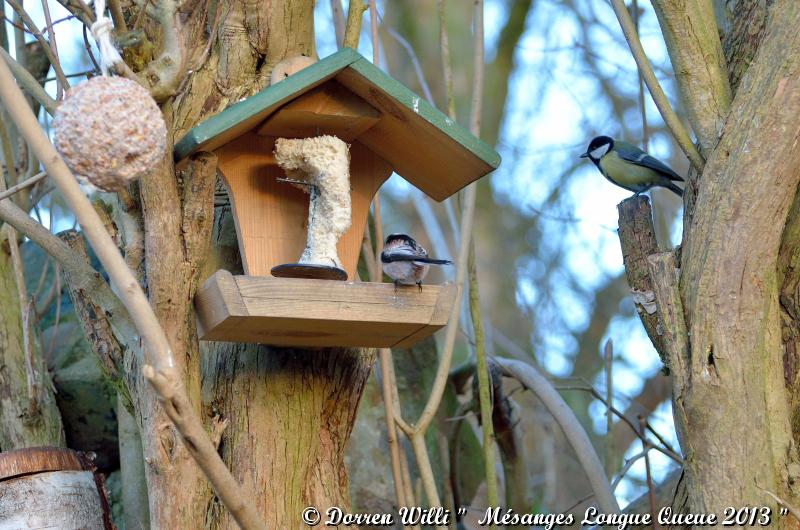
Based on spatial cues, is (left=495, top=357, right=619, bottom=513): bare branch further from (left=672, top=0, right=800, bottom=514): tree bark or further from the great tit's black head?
the great tit's black head

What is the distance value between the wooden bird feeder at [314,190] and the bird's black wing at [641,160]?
1583 millimetres

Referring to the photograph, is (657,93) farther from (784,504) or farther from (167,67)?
(167,67)

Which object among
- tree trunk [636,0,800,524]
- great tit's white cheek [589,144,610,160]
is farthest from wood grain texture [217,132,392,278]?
great tit's white cheek [589,144,610,160]

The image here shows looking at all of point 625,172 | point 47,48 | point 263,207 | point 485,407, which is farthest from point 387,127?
point 625,172

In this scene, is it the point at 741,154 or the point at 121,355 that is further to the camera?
the point at 121,355

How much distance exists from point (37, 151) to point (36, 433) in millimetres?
1823

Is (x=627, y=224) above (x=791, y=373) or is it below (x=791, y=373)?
above

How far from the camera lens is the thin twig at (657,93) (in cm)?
228

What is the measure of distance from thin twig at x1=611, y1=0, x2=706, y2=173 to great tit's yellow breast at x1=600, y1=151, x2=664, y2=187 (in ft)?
6.36

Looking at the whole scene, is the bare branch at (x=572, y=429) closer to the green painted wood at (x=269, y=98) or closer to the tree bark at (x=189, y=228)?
the tree bark at (x=189, y=228)

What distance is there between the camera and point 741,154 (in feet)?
7.15

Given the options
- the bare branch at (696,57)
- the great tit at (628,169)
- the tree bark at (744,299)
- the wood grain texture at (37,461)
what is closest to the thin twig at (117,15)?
the wood grain texture at (37,461)

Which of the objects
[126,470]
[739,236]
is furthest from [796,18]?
[126,470]

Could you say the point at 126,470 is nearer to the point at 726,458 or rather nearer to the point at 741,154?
the point at 726,458
